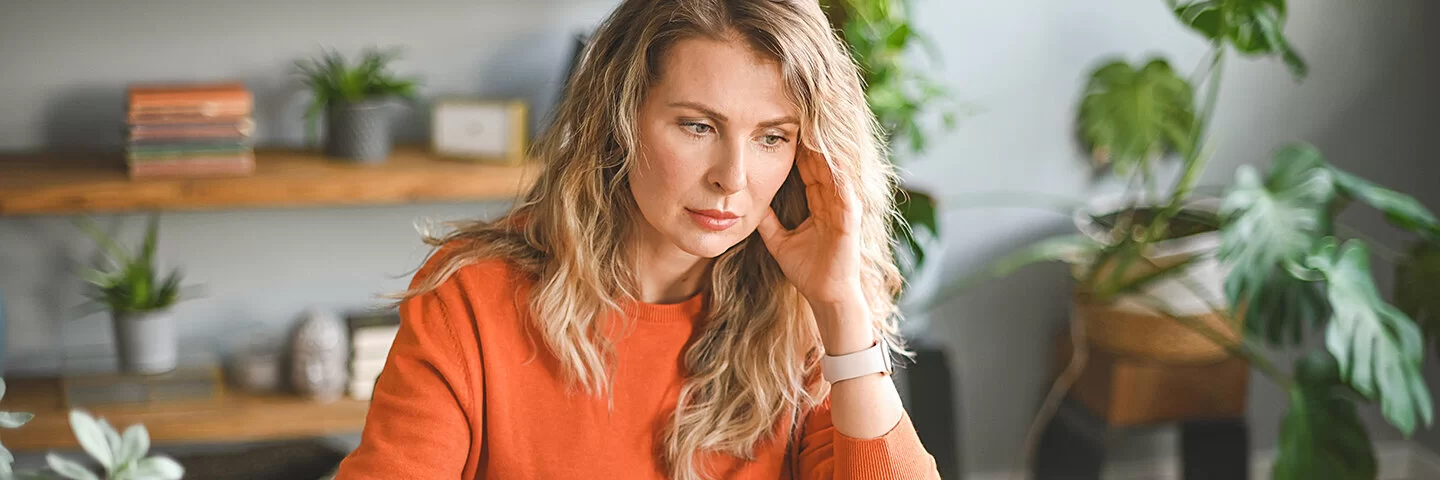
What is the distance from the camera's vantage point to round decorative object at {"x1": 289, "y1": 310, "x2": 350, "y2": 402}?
2.50 meters

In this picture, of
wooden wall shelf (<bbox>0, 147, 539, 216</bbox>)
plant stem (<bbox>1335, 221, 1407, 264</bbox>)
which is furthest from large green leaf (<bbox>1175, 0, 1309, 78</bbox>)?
wooden wall shelf (<bbox>0, 147, 539, 216</bbox>)

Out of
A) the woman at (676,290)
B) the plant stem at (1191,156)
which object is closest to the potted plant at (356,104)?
the woman at (676,290)

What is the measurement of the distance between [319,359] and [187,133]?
0.52m

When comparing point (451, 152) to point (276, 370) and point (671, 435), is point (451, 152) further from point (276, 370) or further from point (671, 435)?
point (671, 435)

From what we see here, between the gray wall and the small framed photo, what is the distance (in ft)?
0.52

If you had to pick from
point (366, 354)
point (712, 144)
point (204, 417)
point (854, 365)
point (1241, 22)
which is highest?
point (1241, 22)

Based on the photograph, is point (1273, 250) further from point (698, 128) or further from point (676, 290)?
point (698, 128)

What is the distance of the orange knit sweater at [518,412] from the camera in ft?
4.03

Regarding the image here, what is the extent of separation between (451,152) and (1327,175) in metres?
1.65

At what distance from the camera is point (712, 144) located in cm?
119

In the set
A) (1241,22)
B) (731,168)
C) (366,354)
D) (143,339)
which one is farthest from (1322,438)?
(143,339)

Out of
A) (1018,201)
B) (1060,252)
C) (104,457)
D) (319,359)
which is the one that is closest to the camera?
(104,457)

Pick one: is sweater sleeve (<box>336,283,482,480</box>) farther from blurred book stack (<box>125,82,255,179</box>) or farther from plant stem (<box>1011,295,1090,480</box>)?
plant stem (<box>1011,295,1090,480</box>)

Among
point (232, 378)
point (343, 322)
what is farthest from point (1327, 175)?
point (232, 378)
